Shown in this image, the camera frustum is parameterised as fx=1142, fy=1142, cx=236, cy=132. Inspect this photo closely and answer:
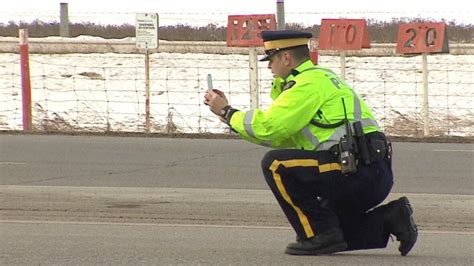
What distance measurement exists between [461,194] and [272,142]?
5.30 m

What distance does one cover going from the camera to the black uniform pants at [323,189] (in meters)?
7.04

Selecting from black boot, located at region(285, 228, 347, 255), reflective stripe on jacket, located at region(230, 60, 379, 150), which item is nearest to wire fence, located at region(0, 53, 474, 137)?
black boot, located at region(285, 228, 347, 255)

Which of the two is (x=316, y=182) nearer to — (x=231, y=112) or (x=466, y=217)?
(x=231, y=112)

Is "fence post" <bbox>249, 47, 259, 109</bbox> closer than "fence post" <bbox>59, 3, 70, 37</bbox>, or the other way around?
"fence post" <bbox>249, 47, 259, 109</bbox>

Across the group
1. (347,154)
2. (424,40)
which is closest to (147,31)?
(424,40)

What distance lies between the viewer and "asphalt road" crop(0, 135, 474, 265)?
7.57 metres

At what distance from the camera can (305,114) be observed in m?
6.93

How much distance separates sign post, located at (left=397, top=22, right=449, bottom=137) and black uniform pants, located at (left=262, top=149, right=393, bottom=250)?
36.7ft

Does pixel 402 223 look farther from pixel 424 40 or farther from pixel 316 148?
pixel 424 40

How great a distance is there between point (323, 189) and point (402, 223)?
594 millimetres

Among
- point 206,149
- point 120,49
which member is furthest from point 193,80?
point 206,149

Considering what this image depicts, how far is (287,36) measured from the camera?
718 centimetres

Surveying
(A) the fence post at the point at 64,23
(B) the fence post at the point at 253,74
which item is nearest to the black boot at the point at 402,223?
(B) the fence post at the point at 253,74

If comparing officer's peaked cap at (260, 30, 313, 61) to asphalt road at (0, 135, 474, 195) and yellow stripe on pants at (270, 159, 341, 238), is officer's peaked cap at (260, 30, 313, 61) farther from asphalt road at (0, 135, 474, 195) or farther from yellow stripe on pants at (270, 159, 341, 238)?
asphalt road at (0, 135, 474, 195)
